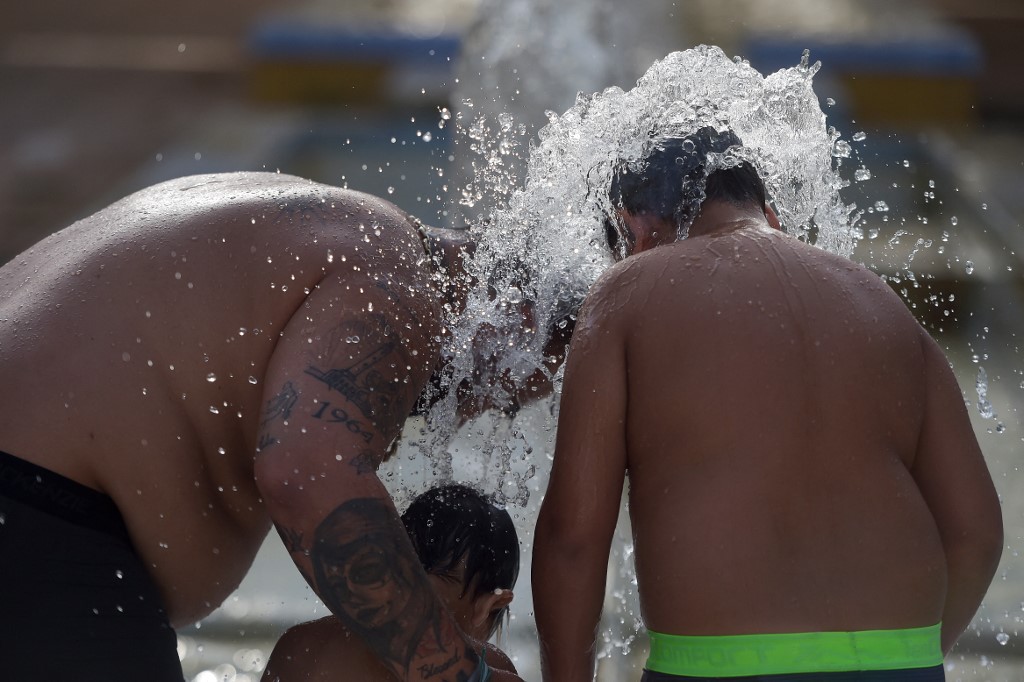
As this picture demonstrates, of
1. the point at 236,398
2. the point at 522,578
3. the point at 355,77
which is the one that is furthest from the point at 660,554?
the point at 355,77

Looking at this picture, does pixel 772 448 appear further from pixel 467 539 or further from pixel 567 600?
pixel 467 539

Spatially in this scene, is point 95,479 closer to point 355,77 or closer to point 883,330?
point 883,330

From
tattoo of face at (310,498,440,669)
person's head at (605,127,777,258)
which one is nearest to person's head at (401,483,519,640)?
tattoo of face at (310,498,440,669)

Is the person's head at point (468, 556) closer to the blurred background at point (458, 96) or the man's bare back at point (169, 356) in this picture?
the man's bare back at point (169, 356)

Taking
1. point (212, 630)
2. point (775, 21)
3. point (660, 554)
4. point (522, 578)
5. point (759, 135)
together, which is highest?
point (775, 21)

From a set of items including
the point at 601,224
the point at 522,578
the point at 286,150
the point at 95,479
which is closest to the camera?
the point at 95,479

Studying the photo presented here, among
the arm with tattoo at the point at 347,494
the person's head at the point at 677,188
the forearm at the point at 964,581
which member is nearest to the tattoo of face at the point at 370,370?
the arm with tattoo at the point at 347,494

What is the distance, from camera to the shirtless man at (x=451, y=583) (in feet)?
Result: 6.20

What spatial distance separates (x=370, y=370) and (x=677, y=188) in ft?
2.31

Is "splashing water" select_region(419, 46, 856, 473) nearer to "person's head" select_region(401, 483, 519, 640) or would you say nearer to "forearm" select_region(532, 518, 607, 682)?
"person's head" select_region(401, 483, 519, 640)

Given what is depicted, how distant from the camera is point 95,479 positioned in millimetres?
1854

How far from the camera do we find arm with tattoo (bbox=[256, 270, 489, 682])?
1706 millimetres

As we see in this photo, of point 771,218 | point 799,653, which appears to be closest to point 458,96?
point 771,218

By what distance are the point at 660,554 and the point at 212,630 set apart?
190 cm
